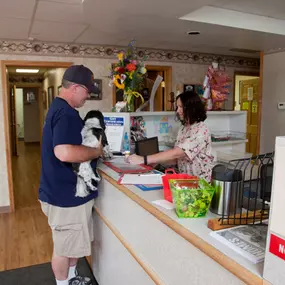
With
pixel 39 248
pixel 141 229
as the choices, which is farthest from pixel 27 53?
pixel 141 229

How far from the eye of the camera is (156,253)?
1.31 m

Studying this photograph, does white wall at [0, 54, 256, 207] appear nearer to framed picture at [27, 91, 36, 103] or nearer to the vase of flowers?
the vase of flowers

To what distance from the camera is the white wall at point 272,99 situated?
171 inches

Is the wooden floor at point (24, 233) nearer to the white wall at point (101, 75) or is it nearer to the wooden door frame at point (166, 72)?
the white wall at point (101, 75)

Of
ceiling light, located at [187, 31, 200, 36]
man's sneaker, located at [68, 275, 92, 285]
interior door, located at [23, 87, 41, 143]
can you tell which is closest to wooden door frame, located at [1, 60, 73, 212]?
ceiling light, located at [187, 31, 200, 36]

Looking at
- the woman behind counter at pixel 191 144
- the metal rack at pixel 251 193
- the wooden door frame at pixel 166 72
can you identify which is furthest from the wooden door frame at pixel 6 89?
the metal rack at pixel 251 193

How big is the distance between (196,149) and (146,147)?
0.48 m

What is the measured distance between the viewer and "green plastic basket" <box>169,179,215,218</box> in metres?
1.10

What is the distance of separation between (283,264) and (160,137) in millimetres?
2690

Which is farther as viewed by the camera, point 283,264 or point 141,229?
point 141,229

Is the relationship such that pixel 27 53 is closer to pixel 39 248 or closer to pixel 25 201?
pixel 25 201

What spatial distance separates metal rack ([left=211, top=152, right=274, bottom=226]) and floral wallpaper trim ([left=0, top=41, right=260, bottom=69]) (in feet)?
11.5

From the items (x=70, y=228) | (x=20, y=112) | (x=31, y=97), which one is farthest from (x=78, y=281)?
(x=20, y=112)

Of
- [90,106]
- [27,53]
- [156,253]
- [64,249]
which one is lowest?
[64,249]
